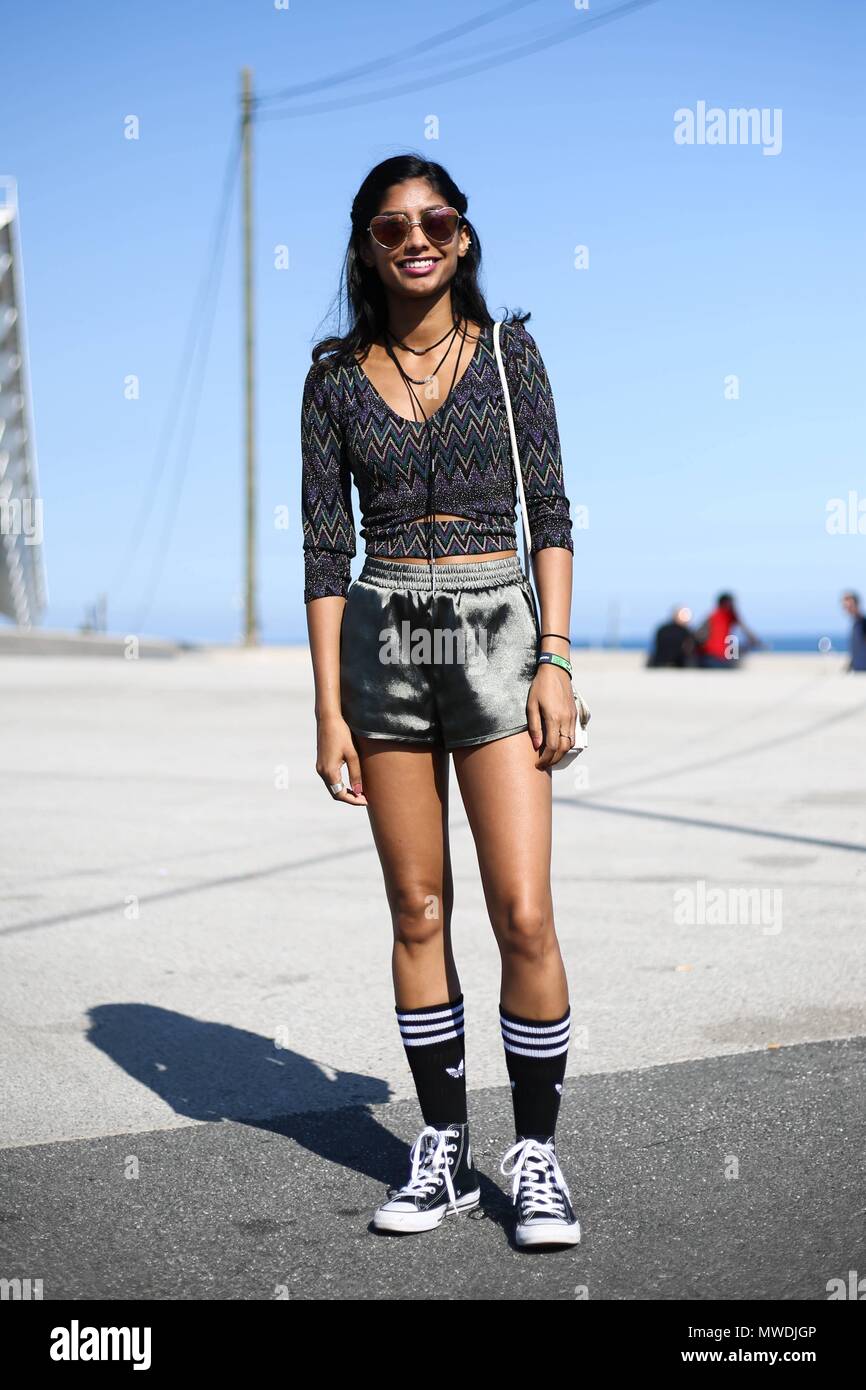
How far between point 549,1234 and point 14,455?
172 ft

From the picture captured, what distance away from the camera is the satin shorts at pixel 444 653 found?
2.97 metres

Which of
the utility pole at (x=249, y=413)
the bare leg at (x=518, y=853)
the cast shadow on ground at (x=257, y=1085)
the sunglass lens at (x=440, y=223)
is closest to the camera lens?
the bare leg at (x=518, y=853)

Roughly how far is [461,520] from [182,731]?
10355mm

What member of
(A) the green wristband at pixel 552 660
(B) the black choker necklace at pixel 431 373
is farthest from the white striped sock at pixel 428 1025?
(B) the black choker necklace at pixel 431 373

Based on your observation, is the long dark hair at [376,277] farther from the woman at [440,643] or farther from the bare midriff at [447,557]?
the bare midriff at [447,557]

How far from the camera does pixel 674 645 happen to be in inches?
848

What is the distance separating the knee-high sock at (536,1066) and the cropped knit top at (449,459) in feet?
3.39

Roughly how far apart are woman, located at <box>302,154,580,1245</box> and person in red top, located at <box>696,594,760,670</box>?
18.8 m

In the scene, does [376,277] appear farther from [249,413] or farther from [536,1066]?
[249,413]

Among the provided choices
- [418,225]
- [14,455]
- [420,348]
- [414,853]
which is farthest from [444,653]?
[14,455]

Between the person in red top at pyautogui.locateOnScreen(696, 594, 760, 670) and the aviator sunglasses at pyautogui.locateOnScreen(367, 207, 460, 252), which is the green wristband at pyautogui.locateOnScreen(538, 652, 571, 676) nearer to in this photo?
the aviator sunglasses at pyautogui.locateOnScreen(367, 207, 460, 252)

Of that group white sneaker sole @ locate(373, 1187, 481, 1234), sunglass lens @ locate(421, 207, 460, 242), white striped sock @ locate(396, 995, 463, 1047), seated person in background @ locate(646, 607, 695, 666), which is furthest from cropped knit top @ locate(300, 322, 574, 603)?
seated person in background @ locate(646, 607, 695, 666)
